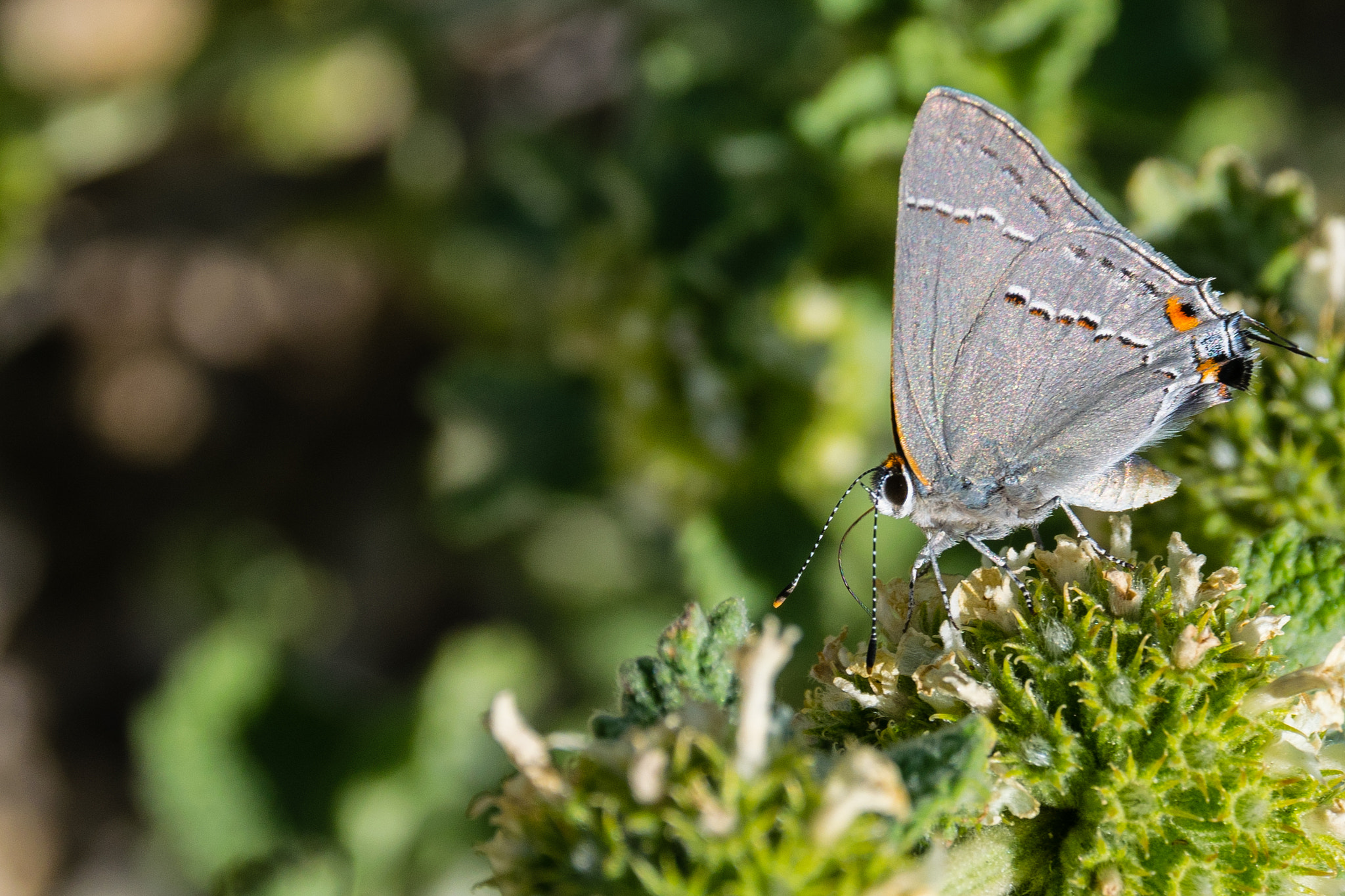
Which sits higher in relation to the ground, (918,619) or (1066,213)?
(1066,213)

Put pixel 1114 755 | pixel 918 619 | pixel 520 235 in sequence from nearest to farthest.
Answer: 1. pixel 1114 755
2. pixel 918 619
3. pixel 520 235

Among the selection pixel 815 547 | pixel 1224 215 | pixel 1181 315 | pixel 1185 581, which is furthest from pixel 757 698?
pixel 1224 215

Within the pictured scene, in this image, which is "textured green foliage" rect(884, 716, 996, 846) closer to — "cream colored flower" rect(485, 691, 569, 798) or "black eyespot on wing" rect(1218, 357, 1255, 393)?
"cream colored flower" rect(485, 691, 569, 798)

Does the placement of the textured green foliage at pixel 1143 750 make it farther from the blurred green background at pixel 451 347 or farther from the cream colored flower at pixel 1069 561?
the blurred green background at pixel 451 347

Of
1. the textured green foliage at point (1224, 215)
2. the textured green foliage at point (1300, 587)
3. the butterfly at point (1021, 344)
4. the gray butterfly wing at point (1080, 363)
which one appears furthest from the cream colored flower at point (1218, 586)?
the textured green foliage at point (1224, 215)

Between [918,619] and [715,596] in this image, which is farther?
[715,596]

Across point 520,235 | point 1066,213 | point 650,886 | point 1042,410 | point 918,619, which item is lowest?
point 650,886

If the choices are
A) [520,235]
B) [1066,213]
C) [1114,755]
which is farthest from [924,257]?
[520,235]

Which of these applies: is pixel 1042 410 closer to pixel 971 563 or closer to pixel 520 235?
pixel 971 563
